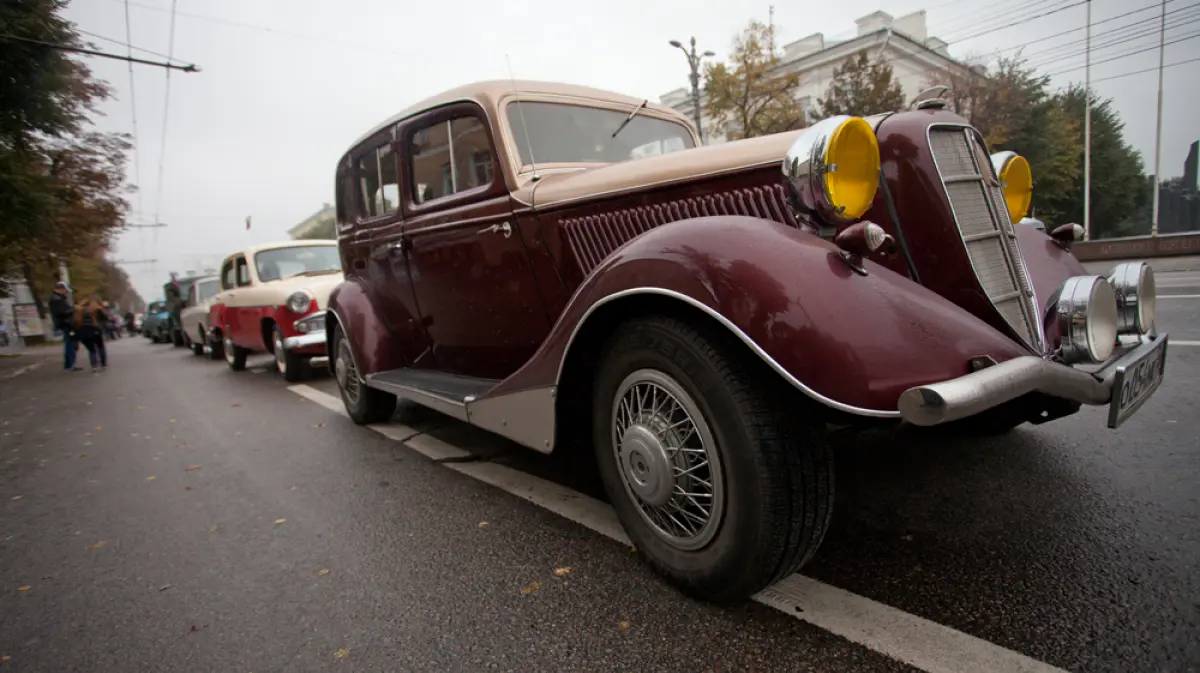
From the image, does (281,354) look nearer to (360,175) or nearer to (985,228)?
(360,175)

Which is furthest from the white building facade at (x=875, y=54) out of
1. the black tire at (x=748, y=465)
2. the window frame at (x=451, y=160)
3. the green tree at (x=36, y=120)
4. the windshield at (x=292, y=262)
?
the black tire at (x=748, y=465)

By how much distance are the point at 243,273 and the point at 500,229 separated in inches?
281

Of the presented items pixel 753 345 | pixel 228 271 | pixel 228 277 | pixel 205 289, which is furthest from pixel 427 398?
pixel 205 289

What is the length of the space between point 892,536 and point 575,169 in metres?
2.17

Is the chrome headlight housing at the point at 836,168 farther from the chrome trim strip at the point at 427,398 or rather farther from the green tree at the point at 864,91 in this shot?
the green tree at the point at 864,91

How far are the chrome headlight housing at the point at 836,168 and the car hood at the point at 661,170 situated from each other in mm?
211

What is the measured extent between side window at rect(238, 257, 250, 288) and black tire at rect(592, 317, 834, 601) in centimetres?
816

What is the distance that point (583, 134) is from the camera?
329 centimetres

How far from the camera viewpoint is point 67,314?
11.7 meters

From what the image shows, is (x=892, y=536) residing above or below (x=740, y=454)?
below

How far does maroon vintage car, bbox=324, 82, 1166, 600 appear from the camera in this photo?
1.56 m

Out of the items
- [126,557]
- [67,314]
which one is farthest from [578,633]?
[67,314]

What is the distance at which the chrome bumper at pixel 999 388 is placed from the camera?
1.38m

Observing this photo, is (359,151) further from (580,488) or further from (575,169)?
(580,488)
